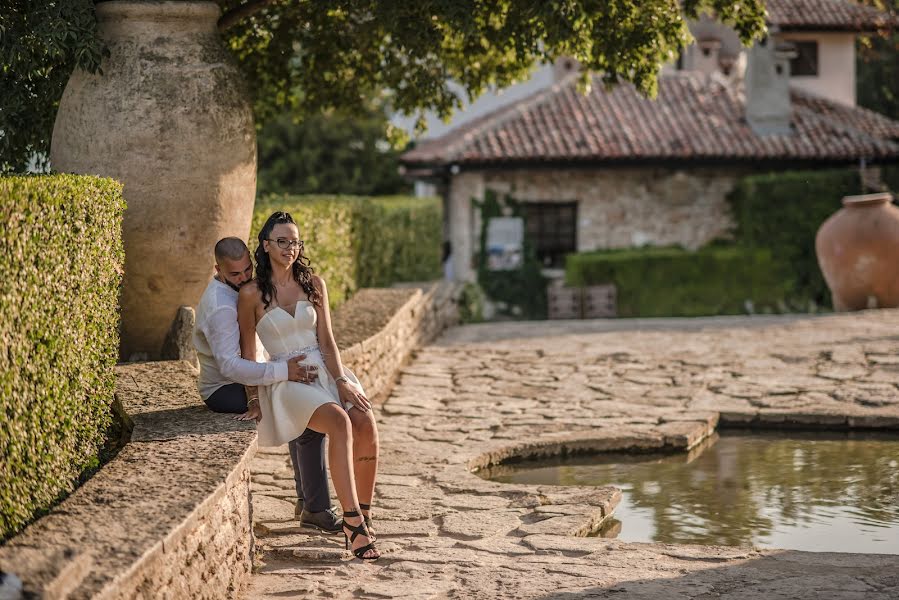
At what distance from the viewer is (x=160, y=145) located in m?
7.09

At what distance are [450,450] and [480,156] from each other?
1660 centimetres

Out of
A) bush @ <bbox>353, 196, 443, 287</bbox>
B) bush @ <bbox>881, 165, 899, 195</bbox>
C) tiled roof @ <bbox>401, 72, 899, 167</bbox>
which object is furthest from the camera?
bush @ <bbox>881, 165, 899, 195</bbox>

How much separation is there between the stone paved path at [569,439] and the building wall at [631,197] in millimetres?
10601

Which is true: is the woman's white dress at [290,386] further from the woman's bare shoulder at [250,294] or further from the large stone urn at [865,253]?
the large stone urn at [865,253]

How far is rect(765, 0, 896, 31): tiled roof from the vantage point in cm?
3144

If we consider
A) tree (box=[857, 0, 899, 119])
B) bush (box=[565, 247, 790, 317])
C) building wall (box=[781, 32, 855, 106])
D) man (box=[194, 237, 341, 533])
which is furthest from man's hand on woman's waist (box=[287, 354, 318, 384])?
tree (box=[857, 0, 899, 119])

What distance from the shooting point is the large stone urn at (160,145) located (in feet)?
23.2

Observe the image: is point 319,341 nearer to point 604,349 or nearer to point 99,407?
point 99,407

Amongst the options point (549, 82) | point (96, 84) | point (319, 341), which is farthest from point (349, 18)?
point (549, 82)

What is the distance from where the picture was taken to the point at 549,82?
31.1 metres

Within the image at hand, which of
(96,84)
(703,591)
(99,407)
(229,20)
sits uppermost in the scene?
(229,20)

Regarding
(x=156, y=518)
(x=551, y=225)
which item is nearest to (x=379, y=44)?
(x=156, y=518)

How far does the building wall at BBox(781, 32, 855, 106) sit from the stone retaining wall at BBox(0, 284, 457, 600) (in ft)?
94.4

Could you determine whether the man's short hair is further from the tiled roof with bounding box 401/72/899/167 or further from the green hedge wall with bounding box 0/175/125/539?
the tiled roof with bounding box 401/72/899/167
